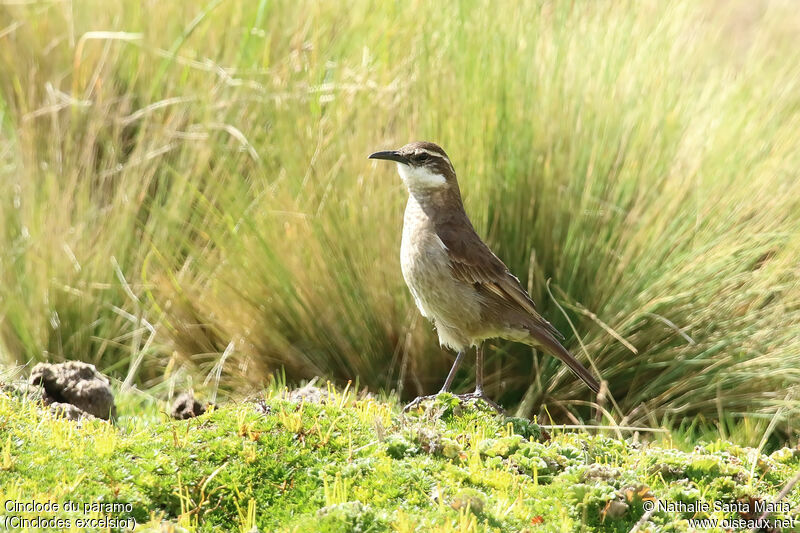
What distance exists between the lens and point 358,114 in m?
5.79

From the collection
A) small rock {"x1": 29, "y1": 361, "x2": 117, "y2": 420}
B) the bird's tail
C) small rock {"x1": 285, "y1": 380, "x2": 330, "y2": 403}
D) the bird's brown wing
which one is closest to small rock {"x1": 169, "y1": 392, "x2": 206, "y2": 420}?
small rock {"x1": 29, "y1": 361, "x2": 117, "y2": 420}

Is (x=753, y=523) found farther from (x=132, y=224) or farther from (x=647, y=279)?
(x=132, y=224)

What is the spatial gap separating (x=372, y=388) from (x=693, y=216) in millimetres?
2007

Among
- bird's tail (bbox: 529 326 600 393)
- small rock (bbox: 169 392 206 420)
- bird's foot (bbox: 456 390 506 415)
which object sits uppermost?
bird's tail (bbox: 529 326 600 393)

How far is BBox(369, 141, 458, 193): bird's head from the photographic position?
4.91 meters

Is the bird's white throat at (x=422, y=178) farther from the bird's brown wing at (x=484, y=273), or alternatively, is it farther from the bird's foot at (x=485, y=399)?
the bird's foot at (x=485, y=399)

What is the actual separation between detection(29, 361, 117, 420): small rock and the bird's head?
176 centimetres

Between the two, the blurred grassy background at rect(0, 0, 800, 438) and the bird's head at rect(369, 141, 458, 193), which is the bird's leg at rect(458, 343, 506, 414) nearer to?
the blurred grassy background at rect(0, 0, 800, 438)

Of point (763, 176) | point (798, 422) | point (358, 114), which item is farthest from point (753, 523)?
point (358, 114)

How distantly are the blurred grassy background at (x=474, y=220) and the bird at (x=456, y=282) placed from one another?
454mm

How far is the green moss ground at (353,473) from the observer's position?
3.45m

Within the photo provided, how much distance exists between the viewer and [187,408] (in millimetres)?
4613

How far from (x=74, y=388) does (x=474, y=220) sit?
2264 mm

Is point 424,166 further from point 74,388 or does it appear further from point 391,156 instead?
point 74,388
